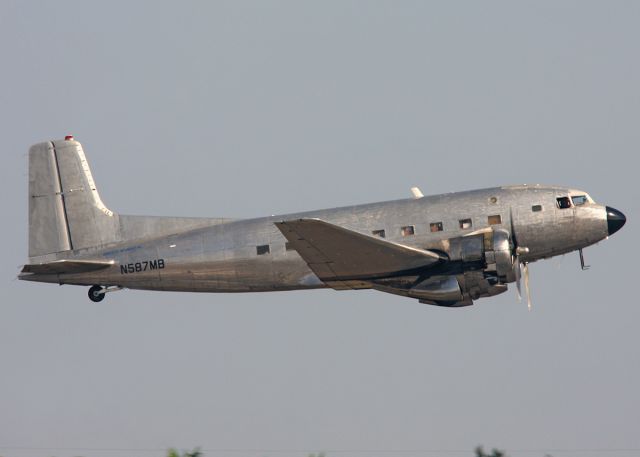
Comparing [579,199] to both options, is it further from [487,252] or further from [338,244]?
[338,244]

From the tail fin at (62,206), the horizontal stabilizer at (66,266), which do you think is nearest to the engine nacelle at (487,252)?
the horizontal stabilizer at (66,266)

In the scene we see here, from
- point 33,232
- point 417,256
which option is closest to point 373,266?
point 417,256

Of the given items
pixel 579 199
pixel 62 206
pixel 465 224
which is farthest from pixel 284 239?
pixel 579 199

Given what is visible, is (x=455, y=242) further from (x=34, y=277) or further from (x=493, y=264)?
(x=34, y=277)

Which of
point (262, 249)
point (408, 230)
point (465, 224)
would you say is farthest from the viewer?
point (262, 249)

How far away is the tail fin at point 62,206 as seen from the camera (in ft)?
106

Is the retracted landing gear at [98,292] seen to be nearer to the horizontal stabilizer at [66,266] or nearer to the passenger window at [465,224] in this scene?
the horizontal stabilizer at [66,266]

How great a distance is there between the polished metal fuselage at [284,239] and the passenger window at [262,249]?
0.04 m

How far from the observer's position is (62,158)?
3294 cm

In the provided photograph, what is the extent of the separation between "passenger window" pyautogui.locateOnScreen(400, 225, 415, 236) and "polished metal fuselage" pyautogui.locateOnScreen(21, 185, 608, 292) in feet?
0.18

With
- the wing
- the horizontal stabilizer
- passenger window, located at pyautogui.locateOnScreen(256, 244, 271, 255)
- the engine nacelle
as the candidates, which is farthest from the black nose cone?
the horizontal stabilizer

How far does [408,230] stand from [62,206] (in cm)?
916

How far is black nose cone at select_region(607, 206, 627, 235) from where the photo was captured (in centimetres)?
3081

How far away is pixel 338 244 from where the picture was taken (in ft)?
95.3
